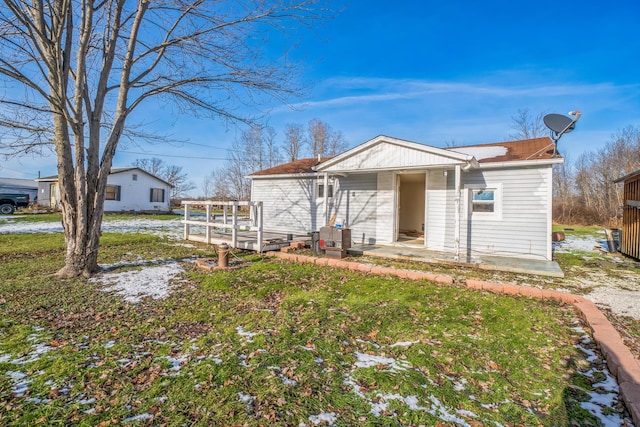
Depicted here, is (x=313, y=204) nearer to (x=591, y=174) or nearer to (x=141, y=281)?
(x=141, y=281)

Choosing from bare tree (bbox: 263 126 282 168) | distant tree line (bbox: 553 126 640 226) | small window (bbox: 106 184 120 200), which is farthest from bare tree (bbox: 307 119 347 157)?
distant tree line (bbox: 553 126 640 226)

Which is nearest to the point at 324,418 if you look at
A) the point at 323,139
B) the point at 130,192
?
the point at 130,192

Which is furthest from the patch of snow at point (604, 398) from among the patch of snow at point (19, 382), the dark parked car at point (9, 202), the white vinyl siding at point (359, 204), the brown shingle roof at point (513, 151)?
the dark parked car at point (9, 202)

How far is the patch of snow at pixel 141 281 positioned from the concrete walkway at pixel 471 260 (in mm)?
4645

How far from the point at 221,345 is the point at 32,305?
10.5 ft

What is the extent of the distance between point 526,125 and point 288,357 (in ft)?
99.6

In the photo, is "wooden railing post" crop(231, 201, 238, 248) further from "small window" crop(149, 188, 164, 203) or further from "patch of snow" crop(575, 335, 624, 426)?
"small window" crop(149, 188, 164, 203)

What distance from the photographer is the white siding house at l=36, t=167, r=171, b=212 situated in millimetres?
22844

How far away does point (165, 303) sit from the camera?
4.54m

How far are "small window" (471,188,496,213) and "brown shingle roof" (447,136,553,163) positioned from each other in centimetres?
81

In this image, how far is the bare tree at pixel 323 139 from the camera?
30109mm

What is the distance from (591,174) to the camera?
25.8 metres

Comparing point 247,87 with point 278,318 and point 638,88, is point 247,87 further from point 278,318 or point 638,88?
point 638,88

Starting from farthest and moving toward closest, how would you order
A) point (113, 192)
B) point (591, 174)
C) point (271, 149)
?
point (271, 149), point (591, 174), point (113, 192)
